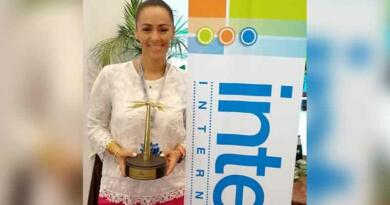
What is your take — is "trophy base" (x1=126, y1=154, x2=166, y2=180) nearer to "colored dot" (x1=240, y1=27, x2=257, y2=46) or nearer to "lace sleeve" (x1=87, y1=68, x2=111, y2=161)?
"lace sleeve" (x1=87, y1=68, x2=111, y2=161)

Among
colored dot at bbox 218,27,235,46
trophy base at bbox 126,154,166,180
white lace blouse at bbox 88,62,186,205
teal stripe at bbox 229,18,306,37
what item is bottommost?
trophy base at bbox 126,154,166,180

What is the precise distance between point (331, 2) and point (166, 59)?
315 mm

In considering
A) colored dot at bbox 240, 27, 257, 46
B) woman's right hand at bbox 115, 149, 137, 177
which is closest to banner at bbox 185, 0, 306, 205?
colored dot at bbox 240, 27, 257, 46

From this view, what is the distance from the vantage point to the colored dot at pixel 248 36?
720mm

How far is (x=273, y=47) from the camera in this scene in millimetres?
719

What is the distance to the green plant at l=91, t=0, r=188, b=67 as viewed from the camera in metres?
0.73

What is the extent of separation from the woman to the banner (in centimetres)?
3

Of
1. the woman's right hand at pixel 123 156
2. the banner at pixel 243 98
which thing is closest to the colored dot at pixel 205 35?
the banner at pixel 243 98

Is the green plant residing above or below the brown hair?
below

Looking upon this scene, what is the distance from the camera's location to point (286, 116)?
0.74 m

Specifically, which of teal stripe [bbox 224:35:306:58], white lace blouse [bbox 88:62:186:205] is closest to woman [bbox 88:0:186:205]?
white lace blouse [bbox 88:62:186:205]

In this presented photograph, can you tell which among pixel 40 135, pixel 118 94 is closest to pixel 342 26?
pixel 118 94

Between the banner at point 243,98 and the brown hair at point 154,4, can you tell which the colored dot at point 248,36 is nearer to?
the banner at point 243,98

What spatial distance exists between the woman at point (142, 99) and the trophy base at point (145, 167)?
12 millimetres
